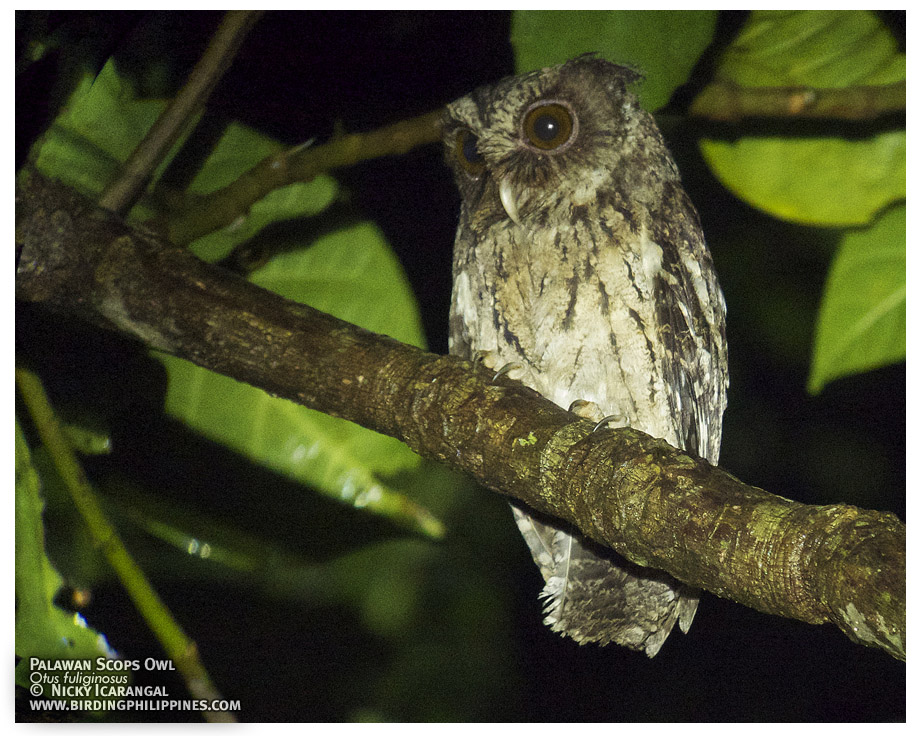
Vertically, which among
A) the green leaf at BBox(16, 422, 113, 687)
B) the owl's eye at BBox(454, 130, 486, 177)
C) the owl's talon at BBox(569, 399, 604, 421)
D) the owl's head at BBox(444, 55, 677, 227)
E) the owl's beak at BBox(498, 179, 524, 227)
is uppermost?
the owl's head at BBox(444, 55, 677, 227)

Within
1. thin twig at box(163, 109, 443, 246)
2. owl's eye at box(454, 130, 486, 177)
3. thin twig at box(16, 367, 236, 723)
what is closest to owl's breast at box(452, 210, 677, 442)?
owl's eye at box(454, 130, 486, 177)

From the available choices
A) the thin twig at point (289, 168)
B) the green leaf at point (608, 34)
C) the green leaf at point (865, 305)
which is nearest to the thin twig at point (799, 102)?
the green leaf at point (608, 34)

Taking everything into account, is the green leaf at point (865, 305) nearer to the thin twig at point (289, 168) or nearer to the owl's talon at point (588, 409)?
the owl's talon at point (588, 409)

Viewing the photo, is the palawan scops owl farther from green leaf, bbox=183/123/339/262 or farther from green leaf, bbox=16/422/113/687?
green leaf, bbox=16/422/113/687

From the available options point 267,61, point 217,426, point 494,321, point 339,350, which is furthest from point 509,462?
point 267,61

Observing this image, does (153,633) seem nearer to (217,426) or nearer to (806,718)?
(217,426)

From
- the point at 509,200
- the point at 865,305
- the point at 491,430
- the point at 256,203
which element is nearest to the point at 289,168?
the point at 256,203

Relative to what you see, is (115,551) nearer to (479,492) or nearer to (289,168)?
(479,492)
